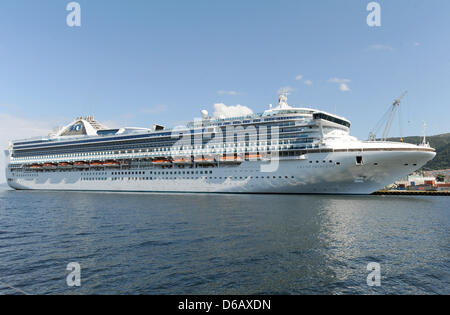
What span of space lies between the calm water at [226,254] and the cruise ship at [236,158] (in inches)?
677

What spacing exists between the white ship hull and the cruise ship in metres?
0.14

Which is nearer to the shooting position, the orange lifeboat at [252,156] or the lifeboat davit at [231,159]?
the orange lifeboat at [252,156]

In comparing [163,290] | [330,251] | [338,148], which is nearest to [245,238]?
[330,251]

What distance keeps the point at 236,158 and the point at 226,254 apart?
112 ft

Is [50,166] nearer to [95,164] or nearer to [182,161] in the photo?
[95,164]

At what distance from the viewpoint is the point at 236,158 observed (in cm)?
4753

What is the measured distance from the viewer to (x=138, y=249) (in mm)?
14781

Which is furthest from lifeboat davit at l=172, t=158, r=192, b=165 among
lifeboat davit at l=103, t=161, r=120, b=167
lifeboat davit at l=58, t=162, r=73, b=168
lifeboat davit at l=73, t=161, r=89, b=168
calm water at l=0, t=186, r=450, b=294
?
lifeboat davit at l=58, t=162, r=73, b=168

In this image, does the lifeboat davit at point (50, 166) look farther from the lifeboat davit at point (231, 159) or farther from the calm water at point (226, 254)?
the calm water at point (226, 254)

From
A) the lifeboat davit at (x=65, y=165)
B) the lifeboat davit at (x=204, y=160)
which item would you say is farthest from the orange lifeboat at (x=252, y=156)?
the lifeboat davit at (x=65, y=165)

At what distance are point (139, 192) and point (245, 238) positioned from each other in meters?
45.1

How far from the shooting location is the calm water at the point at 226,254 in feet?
34.9

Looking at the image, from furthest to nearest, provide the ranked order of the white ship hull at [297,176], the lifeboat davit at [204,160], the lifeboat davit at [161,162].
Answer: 1. the lifeboat davit at [161,162]
2. the lifeboat davit at [204,160]
3. the white ship hull at [297,176]
